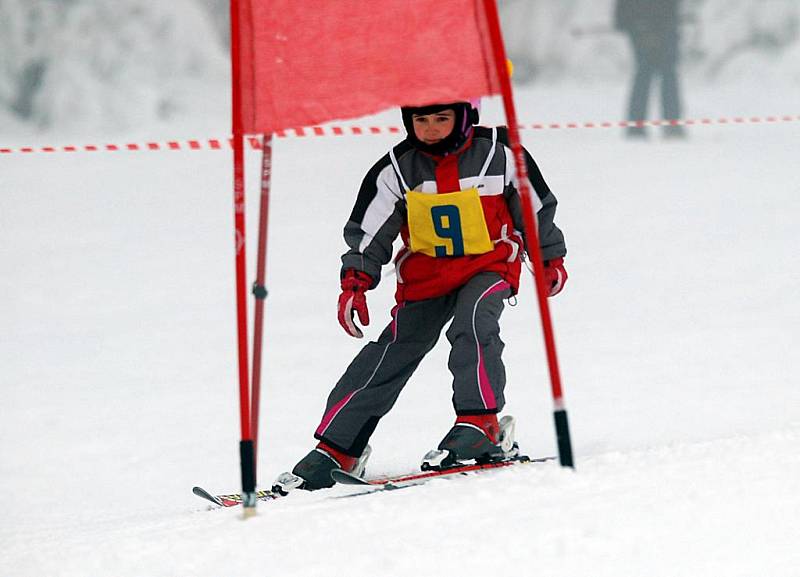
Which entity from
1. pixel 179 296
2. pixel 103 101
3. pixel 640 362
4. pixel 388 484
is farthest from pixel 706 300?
pixel 103 101

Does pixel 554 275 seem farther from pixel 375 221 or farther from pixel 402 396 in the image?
pixel 402 396

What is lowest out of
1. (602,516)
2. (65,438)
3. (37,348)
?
(602,516)

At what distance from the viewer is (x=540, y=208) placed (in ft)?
12.5

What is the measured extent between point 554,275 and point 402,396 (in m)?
1.78

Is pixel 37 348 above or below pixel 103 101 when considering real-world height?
below

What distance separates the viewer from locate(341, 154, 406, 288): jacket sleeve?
3850mm

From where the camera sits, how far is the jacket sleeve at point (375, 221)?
3850mm

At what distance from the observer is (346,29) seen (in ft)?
10.2

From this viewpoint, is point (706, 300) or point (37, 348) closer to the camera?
point (37, 348)

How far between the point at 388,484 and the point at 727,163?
10.1 m

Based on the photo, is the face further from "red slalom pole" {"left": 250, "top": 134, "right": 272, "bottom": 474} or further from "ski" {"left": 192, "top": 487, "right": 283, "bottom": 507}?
"ski" {"left": 192, "top": 487, "right": 283, "bottom": 507}

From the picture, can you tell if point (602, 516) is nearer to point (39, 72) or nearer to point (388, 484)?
point (388, 484)

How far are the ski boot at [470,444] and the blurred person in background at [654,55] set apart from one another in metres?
11.2

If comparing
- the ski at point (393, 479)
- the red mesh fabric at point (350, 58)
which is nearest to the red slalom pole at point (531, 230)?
the red mesh fabric at point (350, 58)
